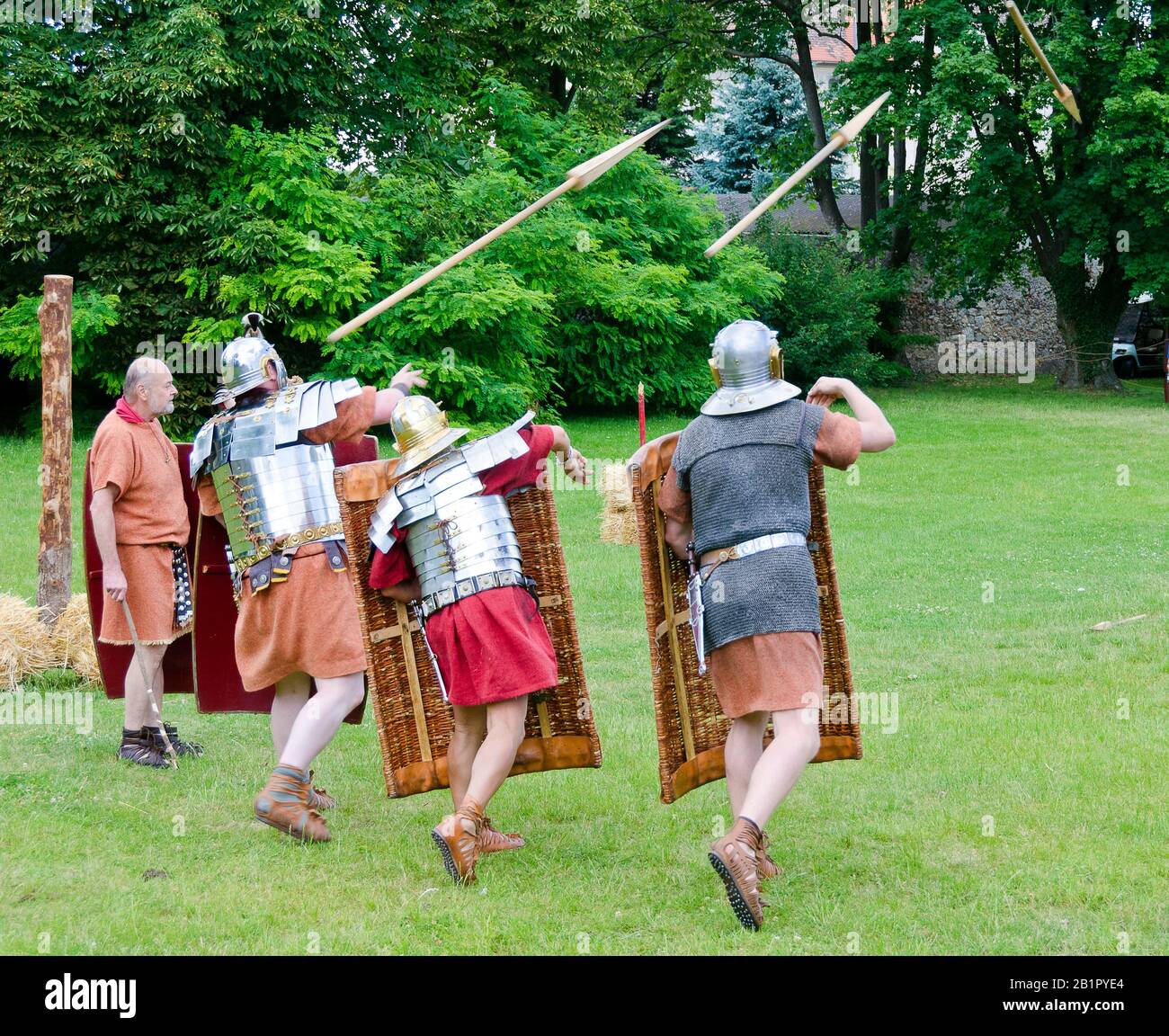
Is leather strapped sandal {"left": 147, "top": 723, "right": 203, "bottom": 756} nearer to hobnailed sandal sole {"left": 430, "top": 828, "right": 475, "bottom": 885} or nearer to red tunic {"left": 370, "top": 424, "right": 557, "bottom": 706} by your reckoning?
red tunic {"left": 370, "top": 424, "right": 557, "bottom": 706}

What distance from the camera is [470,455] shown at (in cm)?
486

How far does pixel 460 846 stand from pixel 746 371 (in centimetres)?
190

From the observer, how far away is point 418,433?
16.2 feet

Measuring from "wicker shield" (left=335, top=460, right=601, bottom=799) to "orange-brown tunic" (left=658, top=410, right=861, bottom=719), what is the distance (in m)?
0.83

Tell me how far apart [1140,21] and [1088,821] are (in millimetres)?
24927

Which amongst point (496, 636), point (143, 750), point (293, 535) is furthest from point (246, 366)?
point (143, 750)

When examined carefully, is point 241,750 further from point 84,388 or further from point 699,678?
point 84,388

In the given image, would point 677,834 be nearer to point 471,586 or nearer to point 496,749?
point 496,749

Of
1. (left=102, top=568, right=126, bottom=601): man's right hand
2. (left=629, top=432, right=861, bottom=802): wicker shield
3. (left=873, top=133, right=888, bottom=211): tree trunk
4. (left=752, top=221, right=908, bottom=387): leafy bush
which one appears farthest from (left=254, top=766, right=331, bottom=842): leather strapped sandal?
(left=873, top=133, right=888, bottom=211): tree trunk

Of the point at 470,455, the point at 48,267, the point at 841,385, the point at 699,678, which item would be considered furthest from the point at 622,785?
the point at 48,267

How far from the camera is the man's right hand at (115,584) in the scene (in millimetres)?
6145

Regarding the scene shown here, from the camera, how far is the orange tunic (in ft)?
20.7

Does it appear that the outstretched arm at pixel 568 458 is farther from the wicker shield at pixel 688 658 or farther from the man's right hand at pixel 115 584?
the man's right hand at pixel 115 584

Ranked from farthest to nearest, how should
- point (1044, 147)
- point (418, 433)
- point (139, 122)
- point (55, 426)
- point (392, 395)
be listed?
point (1044, 147) → point (139, 122) → point (55, 426) → point (392, 395) → point (418, 433)
